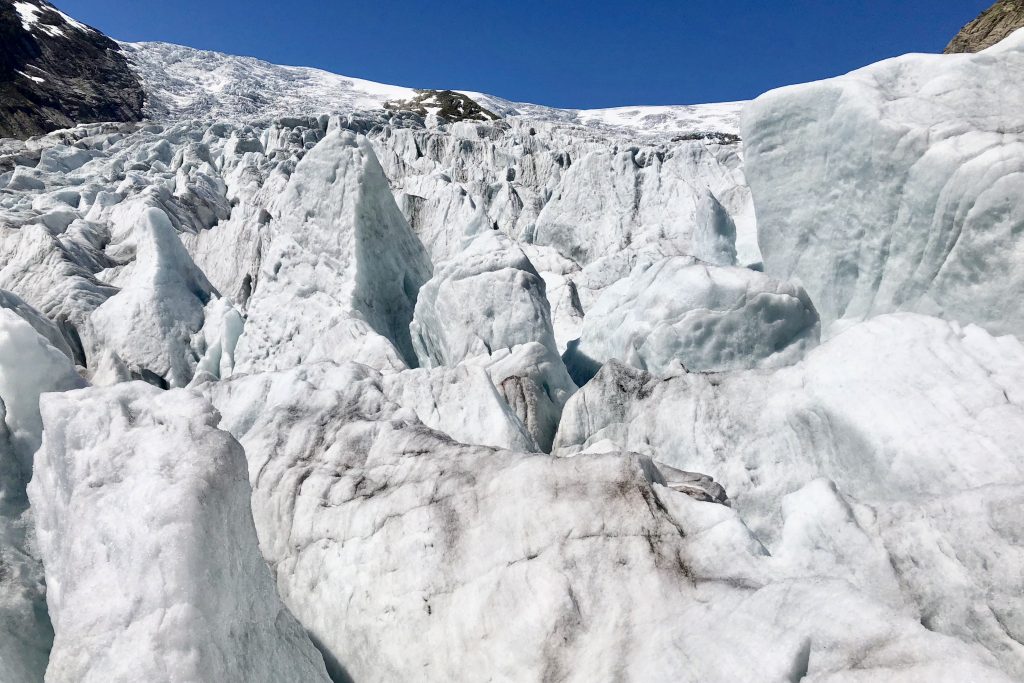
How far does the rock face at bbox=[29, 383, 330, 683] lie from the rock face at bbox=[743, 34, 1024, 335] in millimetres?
7028

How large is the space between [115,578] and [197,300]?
9823 mm

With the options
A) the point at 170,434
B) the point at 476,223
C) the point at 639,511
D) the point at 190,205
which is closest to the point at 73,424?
the point at 170,434

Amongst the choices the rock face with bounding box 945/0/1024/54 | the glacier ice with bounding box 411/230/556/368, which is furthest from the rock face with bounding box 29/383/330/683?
the rock face with bounding box 945/0/1024/54

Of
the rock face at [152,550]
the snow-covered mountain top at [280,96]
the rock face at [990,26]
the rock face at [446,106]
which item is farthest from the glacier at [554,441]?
the snow-covered mountain top at [280,96]

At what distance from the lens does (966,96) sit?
21.7 ft

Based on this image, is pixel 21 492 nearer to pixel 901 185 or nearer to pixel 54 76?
pixel 901 185

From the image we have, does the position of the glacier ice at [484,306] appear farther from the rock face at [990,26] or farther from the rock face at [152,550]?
the rock face at [990,26]

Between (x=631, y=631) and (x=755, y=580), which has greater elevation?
(x=755, y=580)

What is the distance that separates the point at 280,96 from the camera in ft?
245

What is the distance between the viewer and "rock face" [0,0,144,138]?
59531 millimetres

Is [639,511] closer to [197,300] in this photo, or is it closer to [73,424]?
[73,424]

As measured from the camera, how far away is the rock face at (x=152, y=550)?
8.76 ft

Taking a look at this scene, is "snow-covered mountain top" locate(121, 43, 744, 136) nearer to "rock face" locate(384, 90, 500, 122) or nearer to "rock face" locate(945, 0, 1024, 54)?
"rock face" locate(384, 90, 500, 122)

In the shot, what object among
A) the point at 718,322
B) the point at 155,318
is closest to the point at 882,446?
the point at 718,322
